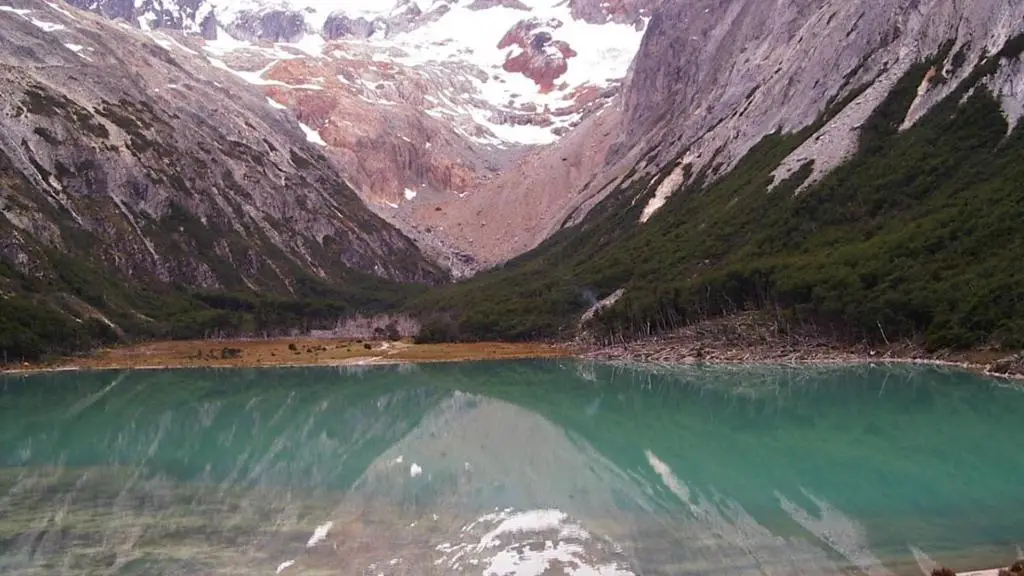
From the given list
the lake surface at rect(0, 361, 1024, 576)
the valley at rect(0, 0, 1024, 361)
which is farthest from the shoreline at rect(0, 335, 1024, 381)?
the lake surface at rect(0, 361, 1024, 576)

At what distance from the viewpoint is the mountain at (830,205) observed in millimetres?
77125

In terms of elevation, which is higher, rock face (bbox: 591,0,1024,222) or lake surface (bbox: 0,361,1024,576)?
rock face (bbox: 591,0,1024,222)

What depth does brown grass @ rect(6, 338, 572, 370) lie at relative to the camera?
11700 cm

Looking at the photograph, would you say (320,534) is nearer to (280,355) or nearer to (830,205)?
(830,205)

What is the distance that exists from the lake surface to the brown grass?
4580 cm

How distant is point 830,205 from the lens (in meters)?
103

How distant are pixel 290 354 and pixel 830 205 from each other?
81810 millimetres

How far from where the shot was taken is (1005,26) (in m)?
98.4

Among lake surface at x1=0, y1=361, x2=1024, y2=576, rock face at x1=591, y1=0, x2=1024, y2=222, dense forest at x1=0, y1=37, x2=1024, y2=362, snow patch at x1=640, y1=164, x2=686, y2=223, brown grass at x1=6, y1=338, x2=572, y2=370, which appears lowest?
lake surface at x1=0, y1=361, x2=1024, y2=576

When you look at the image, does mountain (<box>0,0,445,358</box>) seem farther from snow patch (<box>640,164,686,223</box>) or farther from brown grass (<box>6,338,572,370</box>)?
snow patch (<box>640,164,686,223</box>)

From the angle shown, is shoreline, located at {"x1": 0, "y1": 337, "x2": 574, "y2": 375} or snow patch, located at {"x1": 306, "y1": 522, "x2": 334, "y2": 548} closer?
snow patch, located at {"x1": 306, "y1": 522, "x2": 334, "y2": 548}

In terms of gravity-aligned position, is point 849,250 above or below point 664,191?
below

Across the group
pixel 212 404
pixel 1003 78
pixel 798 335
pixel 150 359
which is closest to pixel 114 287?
pixel 150 359

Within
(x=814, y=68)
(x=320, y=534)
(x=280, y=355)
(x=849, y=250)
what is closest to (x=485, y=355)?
(x=280, y=355)
